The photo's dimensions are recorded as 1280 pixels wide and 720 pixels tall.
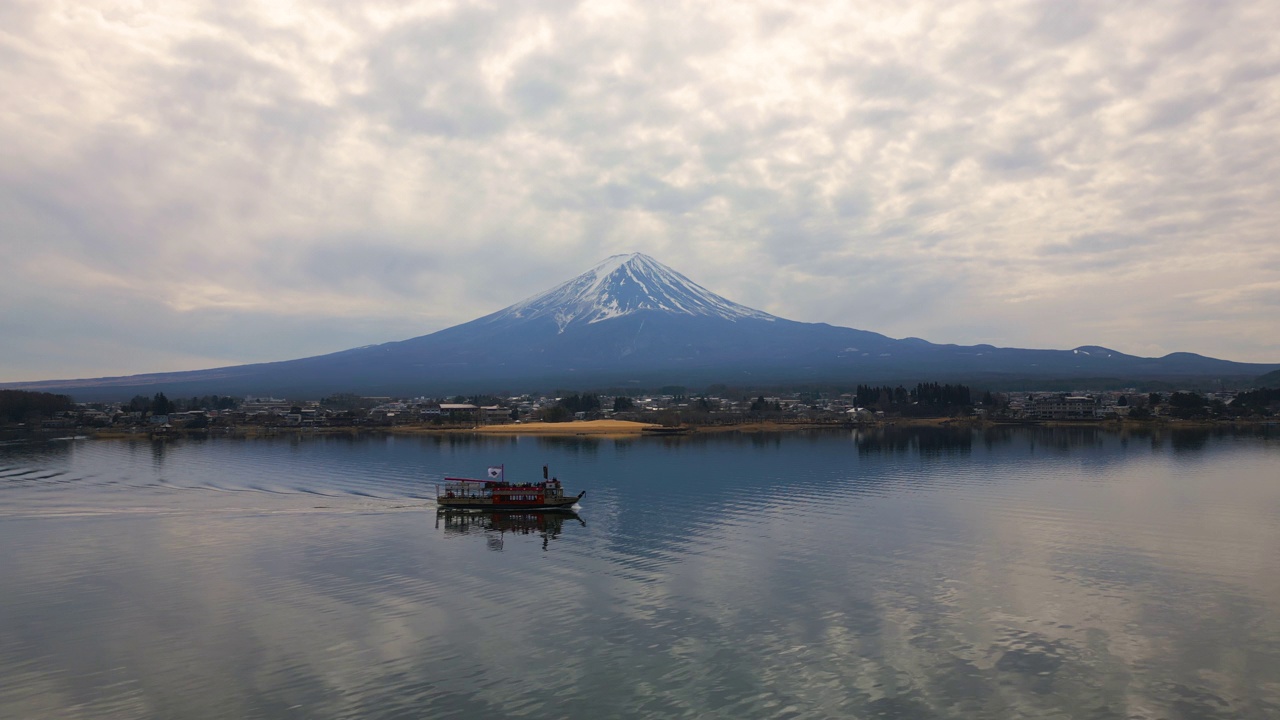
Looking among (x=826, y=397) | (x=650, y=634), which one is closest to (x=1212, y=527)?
(x=650, y=634)

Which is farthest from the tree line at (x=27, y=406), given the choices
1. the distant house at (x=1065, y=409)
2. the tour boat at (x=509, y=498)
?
the distant house at (x=1065, y=409)

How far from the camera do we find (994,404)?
12875cm

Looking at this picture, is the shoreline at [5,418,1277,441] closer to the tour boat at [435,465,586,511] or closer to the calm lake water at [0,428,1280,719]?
the calm lake water at [0,428,1280,719]

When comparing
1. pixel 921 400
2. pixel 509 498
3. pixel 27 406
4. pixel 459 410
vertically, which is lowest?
pixel 509 498

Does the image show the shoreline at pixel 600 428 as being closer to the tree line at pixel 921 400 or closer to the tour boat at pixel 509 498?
the tree line at pixel 921 400

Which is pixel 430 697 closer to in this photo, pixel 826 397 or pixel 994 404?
pixel 994 404

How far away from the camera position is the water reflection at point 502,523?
38969mm

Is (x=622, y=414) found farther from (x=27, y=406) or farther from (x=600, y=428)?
(x=27, y=406)

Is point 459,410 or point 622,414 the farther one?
point 459,410

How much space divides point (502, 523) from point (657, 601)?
20.0m

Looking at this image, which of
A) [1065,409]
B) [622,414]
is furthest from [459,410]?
[1065,409]

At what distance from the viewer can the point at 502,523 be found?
43.2m

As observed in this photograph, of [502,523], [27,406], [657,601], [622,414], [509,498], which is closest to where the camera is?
[657,601]

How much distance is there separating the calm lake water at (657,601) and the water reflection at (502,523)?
332mm
